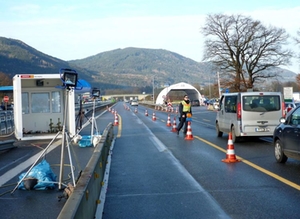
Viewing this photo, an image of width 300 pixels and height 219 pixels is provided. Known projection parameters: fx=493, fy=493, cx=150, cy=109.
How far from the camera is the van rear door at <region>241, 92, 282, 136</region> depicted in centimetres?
1777

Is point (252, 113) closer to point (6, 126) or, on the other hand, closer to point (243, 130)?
point (243, 130)

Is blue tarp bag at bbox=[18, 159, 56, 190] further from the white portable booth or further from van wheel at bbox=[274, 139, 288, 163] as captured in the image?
the white portable booth

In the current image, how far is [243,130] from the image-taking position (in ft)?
58.1

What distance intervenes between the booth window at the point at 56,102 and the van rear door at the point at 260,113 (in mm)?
8748

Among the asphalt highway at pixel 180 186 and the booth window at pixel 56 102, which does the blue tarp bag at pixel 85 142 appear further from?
the booth window at pixel 56 102

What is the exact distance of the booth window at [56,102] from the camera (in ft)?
73.3

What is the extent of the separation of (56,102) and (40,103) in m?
0.72

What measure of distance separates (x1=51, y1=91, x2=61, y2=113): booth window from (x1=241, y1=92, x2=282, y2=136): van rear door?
8.75 m

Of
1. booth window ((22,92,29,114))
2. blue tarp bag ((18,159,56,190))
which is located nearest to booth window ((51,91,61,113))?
booth window ((22,92,29,114))

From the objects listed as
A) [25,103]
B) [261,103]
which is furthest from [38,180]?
[25,103]

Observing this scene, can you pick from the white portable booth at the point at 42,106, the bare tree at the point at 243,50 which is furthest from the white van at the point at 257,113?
the bare tree at the point at 243,50

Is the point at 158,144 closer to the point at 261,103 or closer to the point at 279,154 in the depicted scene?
the point at 261,103

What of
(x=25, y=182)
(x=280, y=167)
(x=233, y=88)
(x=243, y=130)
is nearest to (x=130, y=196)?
(x=25, y=182)

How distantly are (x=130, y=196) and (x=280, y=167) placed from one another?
4615 millimetres
